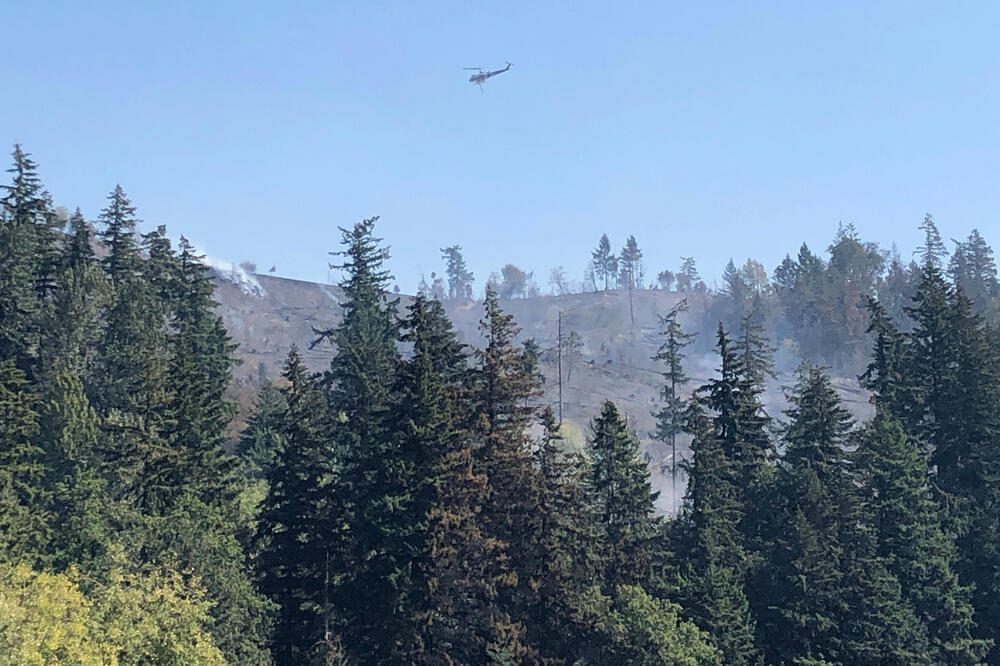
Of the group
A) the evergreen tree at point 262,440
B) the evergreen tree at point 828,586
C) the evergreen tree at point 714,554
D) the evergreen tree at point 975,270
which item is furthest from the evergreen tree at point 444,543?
the evergreen tree at point 975,270

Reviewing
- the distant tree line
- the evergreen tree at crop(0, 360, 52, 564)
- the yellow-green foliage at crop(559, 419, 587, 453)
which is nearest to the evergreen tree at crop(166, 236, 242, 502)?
the distant tree line

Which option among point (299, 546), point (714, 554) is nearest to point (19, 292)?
point (299, 546)

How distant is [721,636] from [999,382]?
95.0 feet

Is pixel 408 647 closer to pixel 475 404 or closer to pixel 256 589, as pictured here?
pixel 256 589

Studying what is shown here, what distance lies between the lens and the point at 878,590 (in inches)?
2135

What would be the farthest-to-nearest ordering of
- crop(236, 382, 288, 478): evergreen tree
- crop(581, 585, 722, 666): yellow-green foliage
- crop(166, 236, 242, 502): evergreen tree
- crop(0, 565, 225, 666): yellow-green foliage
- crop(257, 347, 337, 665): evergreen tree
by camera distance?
crop(236, 382, 288, 478): evergreen tree
crop(166, 236, 242, 502): evergreen tree
crop(257, 347, 337, 665): evergreen tree
crop(581, 585, 722, 666): yellow-green foliage
crop(0, 565, 225, 666): yellow-green foliage

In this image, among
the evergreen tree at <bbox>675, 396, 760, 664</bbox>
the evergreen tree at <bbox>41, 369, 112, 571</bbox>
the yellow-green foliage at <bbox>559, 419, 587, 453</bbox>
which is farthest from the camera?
the yellow-green foliage at <bbox>559, 419, 587, 453</bbox>

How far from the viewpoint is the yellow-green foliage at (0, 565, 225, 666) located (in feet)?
97.5

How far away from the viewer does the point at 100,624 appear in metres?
34.0

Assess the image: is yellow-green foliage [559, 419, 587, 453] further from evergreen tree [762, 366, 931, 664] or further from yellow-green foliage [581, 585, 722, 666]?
yellow-green foliage [581, 585, 722, 666]

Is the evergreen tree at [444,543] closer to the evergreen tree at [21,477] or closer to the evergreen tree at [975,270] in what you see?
the evergreen tree at [21,477]

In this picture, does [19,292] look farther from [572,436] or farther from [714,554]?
Result: [572,436]

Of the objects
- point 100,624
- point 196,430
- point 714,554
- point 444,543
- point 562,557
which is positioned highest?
point 196,430

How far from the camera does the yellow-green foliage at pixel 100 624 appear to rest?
97.5 ft
